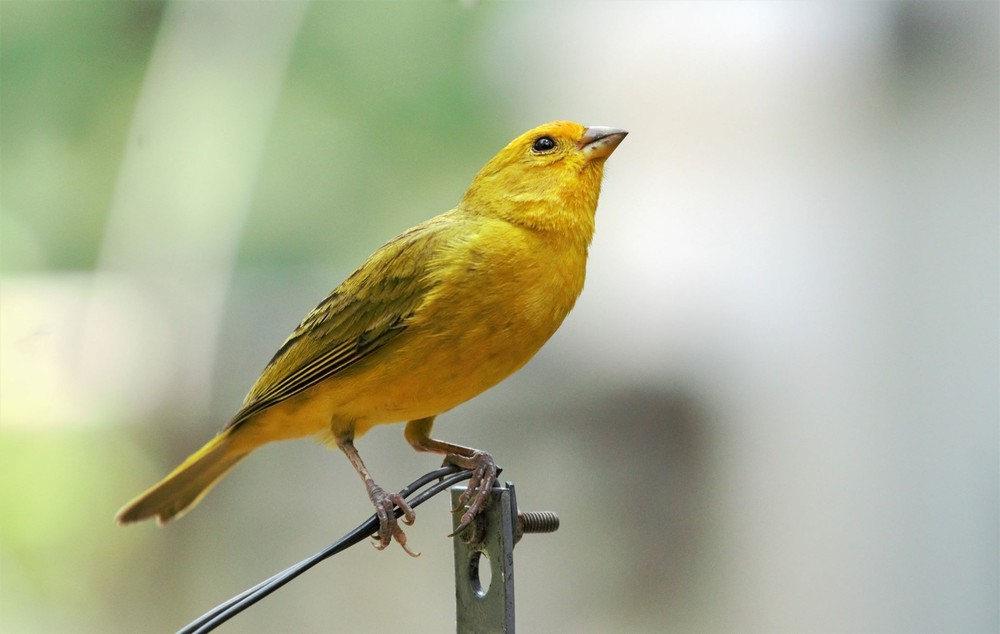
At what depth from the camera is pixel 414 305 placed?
89.0 inches

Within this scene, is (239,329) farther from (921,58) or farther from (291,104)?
(921,58)

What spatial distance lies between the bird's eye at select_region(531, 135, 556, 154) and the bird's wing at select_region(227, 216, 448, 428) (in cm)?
28

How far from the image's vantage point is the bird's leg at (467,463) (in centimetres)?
164

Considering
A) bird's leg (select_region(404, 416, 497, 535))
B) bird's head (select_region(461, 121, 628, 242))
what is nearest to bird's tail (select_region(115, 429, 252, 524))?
bird's leg (select_region(404, 416, 497, 535))

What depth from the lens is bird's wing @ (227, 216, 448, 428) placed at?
228 cm

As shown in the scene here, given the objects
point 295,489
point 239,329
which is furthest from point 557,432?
point 239,329

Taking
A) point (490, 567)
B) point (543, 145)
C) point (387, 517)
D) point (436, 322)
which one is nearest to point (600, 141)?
point (543, 145)

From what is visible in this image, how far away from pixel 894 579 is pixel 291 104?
2.98 metres

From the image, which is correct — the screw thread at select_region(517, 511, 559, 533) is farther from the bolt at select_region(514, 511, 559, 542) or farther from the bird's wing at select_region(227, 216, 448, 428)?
the bird's wing at select_region(227, 216, 448, 428)

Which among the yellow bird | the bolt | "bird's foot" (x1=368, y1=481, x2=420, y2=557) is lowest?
"bird's foot" (x1=368, y1=481, x2=420, y2=557)

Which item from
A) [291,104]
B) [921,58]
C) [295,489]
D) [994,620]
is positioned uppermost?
[921,58]

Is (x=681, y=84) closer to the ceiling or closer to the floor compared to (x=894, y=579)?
closer to the ceiling

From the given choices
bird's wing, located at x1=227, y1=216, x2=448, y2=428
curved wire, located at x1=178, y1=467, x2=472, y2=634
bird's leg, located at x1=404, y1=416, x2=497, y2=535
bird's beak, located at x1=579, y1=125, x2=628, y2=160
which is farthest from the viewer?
bird's beak, located at x1=579, y1=125, x2=628, y2=160

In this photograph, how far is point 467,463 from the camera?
196cm
